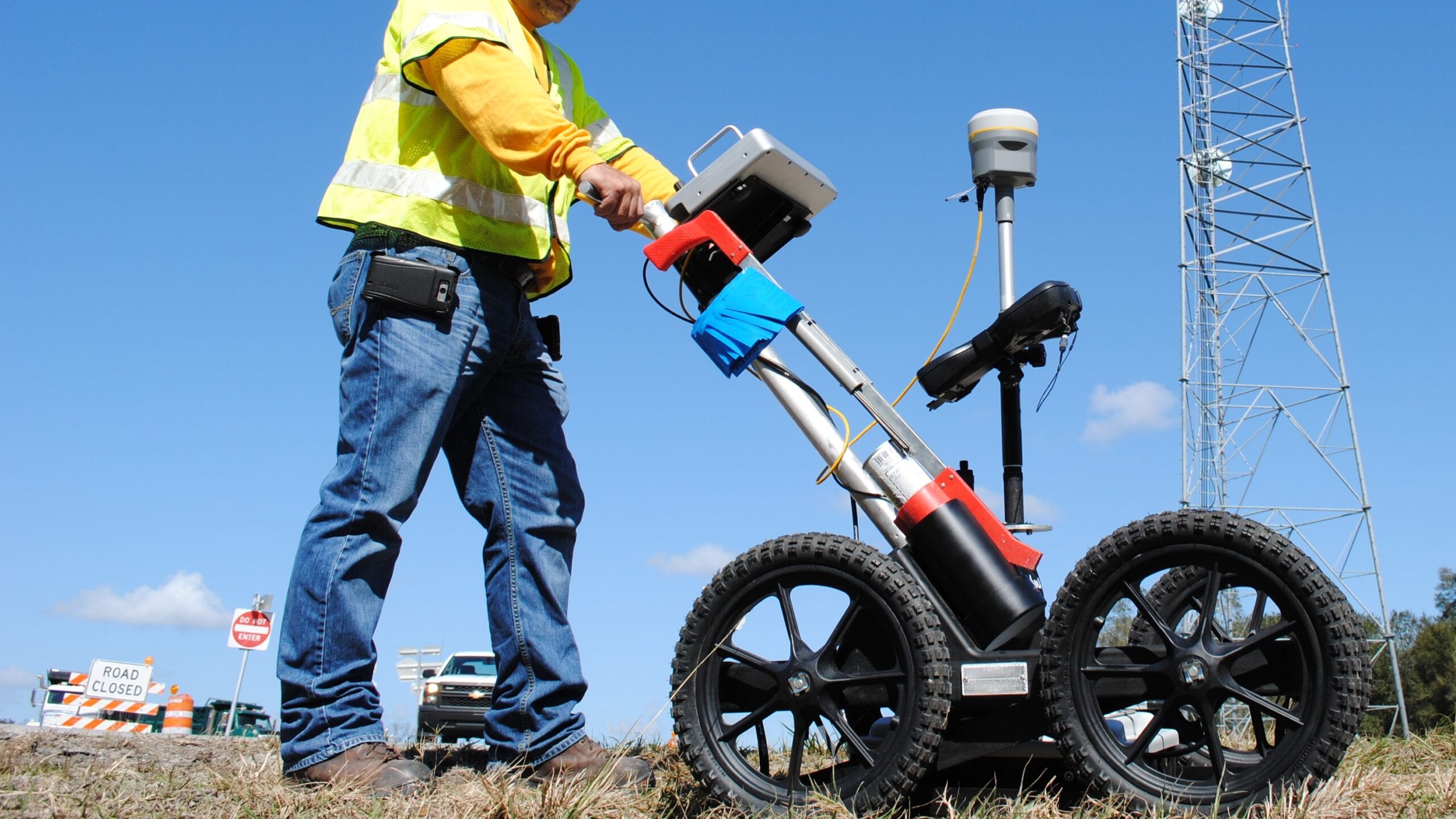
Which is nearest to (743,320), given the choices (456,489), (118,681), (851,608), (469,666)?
(851,608)

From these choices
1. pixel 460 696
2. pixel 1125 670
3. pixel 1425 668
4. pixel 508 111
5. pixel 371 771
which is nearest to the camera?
pixel 1125 670

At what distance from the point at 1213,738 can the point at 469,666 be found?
10546 mm

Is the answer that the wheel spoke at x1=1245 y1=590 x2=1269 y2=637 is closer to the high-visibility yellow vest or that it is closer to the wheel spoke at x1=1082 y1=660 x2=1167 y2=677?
the wheel spoke at x1=1082 y1=660 x2=1167 y2=677

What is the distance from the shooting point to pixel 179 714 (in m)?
13.4

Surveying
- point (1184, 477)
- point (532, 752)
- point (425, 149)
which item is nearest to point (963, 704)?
point (532, 752)

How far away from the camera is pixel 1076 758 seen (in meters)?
2.33

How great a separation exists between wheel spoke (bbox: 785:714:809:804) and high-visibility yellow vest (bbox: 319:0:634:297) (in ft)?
4.60

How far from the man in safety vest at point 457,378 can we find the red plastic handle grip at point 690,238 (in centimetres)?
→ 9

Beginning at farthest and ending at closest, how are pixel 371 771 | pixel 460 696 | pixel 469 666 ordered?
pixel 469 666 → pixel 460 696 → pixel 371 771

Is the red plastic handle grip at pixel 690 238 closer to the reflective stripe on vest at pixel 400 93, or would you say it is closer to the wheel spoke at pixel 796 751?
the reflective stripe on vest at pixel 400 93

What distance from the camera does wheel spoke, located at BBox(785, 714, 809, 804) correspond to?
2445 millimetres

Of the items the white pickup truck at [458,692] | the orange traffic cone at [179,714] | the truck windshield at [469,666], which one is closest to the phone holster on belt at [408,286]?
the white pickup truck at [458,692]

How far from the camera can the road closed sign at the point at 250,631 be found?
1445cm

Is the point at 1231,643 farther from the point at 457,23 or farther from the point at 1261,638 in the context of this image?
the point at 457,23
